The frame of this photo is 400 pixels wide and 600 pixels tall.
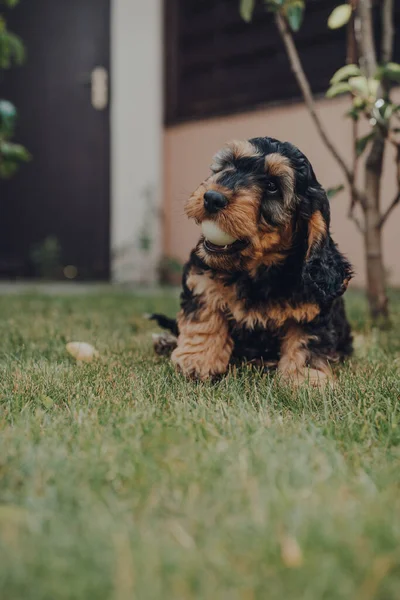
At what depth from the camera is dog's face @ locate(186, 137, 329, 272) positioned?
7.73 ft

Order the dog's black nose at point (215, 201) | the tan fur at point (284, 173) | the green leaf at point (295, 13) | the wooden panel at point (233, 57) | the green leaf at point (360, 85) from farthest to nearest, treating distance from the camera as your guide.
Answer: the wooden panel at point (233, 57), the green leaf at point (295, 13), the green leaf at point (360, 85), the tan fur at point (284, 173), the dog's black nose at point (215, 201)

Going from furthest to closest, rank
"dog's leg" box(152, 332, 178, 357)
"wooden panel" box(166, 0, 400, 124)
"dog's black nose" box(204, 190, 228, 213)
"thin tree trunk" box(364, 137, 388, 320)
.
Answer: "wooden panel" box(166, 0, 400, 124)
"thin tree trunk" box(364, 137, 388, 320)
"dog's leg" box(152, 332, 178, 357)
"dog's black nose" box(204, 190, 228, 213)

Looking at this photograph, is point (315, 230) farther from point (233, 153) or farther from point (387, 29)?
point (387, 29)

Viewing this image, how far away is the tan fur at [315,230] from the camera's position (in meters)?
2.49

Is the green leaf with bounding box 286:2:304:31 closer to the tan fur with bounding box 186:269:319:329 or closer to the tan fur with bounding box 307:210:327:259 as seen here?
the tan fur with bounding box 307:210:327:259

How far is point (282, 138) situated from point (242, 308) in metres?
5.13

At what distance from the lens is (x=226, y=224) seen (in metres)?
2.34

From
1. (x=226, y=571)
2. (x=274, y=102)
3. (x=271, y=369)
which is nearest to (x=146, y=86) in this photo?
A: (x=274, y=102)

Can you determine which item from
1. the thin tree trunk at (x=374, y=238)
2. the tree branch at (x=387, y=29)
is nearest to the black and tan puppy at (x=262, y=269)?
the thin tree trunk at (x=374, y=238)

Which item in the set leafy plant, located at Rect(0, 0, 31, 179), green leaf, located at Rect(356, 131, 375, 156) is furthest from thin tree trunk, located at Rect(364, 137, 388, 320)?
leafy plant, located at Rect(0, 0, 31, 179)

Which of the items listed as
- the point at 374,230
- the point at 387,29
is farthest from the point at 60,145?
the point at 374,230

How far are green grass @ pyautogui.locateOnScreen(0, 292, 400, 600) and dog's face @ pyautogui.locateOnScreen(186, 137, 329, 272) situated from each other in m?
0.48

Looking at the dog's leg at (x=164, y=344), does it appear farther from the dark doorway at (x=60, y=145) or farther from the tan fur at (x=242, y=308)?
the dark doorway at (x=60, y=145)

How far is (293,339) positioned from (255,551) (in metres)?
1.50
